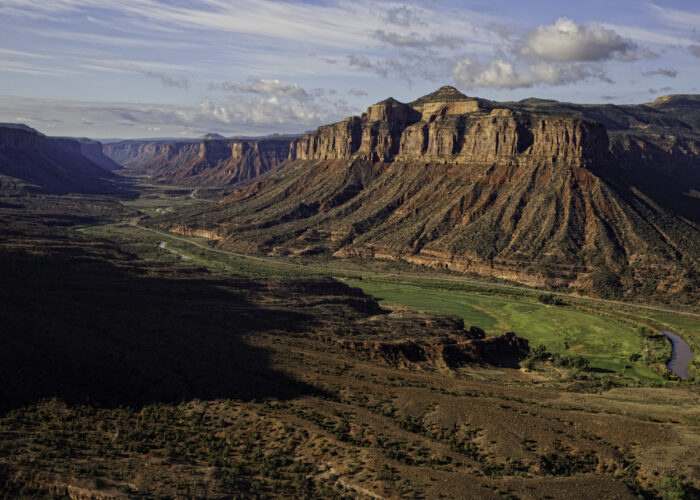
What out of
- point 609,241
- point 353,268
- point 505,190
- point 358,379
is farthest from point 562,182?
point 358,379

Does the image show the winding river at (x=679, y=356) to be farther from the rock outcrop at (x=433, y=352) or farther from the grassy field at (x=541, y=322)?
the rock outcrop at (x=433, y=352)

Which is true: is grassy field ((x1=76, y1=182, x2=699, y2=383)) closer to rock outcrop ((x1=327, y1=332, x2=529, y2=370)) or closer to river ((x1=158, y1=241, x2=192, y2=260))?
river ((x1=158, y1=241, x2=192, y2=260))

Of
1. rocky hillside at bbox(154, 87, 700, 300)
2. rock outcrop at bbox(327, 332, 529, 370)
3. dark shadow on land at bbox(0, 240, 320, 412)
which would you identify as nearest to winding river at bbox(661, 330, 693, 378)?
rock outcrop at bbox(327, 332, 529, 370)

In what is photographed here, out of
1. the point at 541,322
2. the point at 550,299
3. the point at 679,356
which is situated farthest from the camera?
the point at 550,299

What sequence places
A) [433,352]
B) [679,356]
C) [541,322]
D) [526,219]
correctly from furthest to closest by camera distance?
1. [526,219]
2. [541,322]
3. [679,356]
4. [433,352]

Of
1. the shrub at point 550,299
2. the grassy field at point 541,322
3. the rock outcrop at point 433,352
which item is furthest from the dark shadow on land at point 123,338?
the shrub at point 550,299

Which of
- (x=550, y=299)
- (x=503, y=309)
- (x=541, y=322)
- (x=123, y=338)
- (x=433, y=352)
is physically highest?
(x=550, y=299)

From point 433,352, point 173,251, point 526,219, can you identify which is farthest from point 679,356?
point 173,251

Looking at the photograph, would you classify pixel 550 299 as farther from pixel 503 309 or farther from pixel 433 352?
pixel 433 352
